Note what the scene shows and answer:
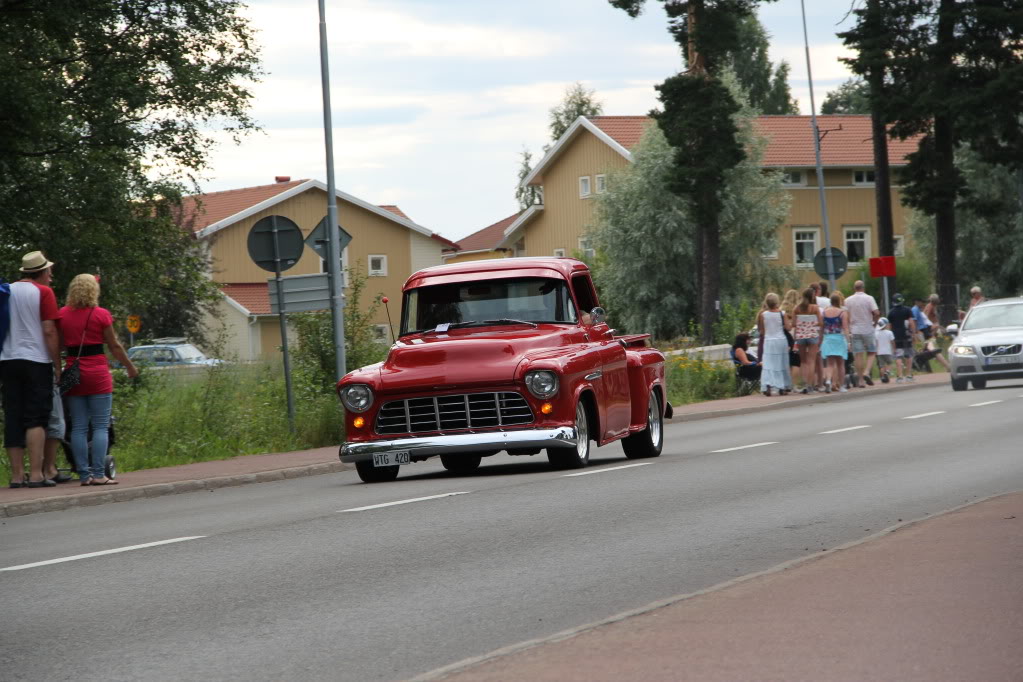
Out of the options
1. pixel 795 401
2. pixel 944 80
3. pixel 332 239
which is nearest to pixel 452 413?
pixel 332 239

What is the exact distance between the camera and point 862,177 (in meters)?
78.8

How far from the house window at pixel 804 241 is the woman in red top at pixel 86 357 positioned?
65.0 metres

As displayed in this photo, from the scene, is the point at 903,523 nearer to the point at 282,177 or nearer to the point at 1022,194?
the point at 1022,194

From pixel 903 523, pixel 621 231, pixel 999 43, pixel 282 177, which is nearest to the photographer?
pixel 903 523

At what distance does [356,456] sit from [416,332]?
5.61 feet

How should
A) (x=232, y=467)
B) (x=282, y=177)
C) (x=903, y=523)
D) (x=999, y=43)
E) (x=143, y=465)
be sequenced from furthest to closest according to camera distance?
(x=282, y=177), (x=999, y=43), (x=143, y=465), (x=232, y=467), (x=903, y=523)

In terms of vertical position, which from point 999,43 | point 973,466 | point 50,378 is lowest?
point 973,466

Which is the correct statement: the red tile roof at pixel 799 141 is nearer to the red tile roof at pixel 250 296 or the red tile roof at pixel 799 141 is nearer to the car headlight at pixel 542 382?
the red tile roof at pixel 250 296

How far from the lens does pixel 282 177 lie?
83.5 metres

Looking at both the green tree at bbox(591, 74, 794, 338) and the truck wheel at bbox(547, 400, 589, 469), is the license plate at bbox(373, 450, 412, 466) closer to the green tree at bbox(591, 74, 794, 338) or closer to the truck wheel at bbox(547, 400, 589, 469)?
the truck wheel at bbox(547, 400, 589, 469)

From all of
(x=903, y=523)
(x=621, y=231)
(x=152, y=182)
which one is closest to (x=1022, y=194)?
(x=621, y=231)

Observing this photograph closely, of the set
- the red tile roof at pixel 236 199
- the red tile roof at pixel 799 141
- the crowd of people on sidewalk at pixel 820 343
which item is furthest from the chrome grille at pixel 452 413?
the red tile roof at pixel 799 141

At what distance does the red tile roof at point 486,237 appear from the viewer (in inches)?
3989

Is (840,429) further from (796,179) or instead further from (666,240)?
(796,179)
